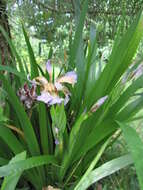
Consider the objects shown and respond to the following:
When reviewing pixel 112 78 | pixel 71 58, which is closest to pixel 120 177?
pixel 112 78

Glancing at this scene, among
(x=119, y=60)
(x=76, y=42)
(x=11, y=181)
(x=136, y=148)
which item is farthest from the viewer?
(x=76, y=42)

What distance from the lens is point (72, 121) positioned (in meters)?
0.93

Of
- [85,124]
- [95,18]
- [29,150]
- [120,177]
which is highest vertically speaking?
[95,18]

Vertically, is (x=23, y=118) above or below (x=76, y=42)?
below

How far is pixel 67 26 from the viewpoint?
4.62 ft

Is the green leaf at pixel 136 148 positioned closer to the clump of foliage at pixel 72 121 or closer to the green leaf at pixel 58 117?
the clump of foliage at pixel 72 121

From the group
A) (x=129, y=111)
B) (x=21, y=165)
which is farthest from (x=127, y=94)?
(x=21, y=165)

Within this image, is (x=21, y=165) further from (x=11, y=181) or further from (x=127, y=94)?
(x=127, y=94)

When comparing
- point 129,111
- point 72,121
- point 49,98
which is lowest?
point 72,121

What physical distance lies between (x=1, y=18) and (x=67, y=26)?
39 centimetres

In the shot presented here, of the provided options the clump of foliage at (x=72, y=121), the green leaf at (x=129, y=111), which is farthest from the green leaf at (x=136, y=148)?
the green leaf at (x=129, y=111)

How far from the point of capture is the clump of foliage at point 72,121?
2.07 ft

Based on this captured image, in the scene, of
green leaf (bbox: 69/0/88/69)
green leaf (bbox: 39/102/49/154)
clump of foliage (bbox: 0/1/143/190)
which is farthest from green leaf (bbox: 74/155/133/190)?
green leaf (bbox: 69/0/88/69)

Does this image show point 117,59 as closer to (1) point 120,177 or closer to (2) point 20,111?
(2) point 20,111
